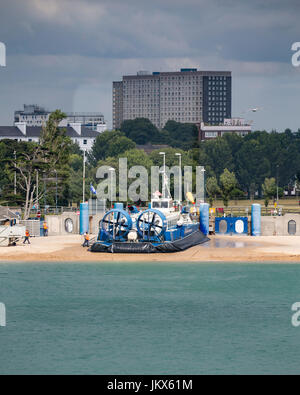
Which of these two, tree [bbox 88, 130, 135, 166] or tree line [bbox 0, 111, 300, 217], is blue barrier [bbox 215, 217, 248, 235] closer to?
tree line [bbox 0, 111, 300, 217]

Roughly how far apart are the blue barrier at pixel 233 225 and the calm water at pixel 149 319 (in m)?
14.8

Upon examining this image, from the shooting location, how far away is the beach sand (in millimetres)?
58156

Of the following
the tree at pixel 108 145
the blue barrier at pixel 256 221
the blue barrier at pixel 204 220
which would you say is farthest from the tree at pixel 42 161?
the tree at pixel 108 145

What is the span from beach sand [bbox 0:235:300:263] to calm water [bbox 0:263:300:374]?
25.9 inches

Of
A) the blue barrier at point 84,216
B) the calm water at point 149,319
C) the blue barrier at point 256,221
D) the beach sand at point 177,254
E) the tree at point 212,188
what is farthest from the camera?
the tree at point 212,188

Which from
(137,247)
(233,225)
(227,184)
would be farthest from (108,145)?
(137,247)

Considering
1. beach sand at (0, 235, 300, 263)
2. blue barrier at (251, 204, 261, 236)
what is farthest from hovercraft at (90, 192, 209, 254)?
blue barrier at (251, 204, 261, 236)

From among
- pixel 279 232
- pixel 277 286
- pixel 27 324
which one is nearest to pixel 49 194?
pixel 279 232

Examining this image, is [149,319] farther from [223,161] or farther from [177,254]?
[223,161]

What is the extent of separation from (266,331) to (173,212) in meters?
31.3

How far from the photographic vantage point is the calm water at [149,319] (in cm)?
3416

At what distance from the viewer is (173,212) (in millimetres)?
69625

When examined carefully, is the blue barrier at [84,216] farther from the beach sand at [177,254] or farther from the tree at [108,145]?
the tree at [108,145]

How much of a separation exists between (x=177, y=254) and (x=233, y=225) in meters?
14.3
